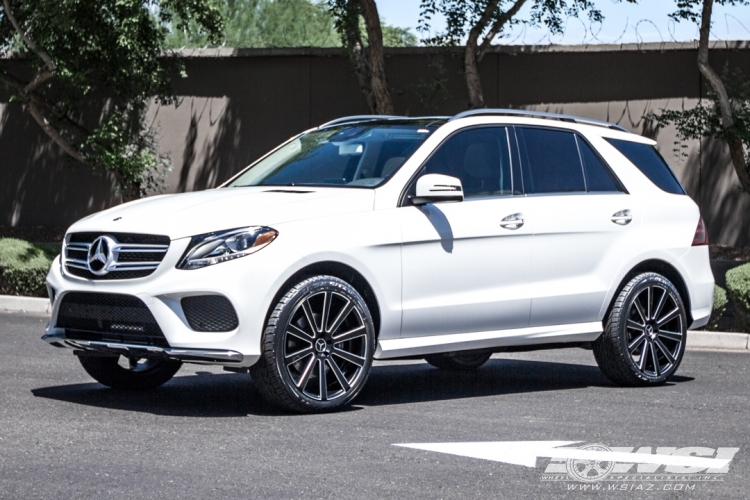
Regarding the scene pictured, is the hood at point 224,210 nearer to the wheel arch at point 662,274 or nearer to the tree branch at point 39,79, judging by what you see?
the wheel arch at point 662,274

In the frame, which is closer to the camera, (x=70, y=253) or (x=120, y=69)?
(x=70, y=253)

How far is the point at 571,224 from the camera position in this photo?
356 inches

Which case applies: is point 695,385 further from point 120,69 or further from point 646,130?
point 120,69

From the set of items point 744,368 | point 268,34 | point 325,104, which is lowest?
point 744,368

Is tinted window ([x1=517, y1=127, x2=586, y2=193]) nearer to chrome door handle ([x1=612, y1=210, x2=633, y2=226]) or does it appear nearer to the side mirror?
chrome door handle ([x1=612, y1=210, x2=633, y2=226])

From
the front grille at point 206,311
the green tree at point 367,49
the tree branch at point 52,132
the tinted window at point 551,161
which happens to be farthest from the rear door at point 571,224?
the tree branch at point 52,132

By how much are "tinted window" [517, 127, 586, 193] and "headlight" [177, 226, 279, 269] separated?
2449 mm

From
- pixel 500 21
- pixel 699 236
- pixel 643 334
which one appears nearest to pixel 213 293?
pixel 643 334

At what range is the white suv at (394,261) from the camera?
7414 mm

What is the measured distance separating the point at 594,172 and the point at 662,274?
1.00 m

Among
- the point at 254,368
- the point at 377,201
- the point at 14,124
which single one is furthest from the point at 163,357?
the point at 14,124

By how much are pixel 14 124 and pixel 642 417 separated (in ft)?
57.1

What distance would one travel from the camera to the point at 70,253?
7.98 m

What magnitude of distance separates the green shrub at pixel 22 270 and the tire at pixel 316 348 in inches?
341
